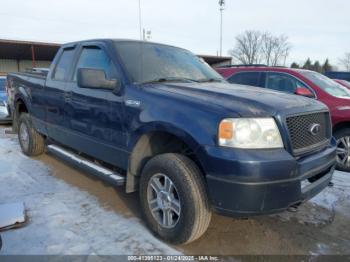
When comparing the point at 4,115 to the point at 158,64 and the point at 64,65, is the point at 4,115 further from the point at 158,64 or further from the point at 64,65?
the point at 158,64

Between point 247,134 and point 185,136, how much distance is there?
505 mm

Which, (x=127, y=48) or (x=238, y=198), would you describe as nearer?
(x=238, y=198)

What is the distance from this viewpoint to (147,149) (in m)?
3.51

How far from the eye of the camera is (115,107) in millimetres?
3607

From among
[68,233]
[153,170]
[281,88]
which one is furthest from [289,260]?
[281,88]

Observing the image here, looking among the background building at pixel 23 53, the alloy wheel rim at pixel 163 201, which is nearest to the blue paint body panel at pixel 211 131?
the alloy wheel rim at pixel 163 201

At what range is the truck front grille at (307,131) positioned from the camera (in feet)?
9.53

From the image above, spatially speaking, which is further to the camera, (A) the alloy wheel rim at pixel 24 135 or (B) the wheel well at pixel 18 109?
(B) the wheel well at pixel 18 109

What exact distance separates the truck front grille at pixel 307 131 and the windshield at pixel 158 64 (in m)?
1.40

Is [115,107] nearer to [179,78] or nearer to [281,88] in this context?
[179,78]

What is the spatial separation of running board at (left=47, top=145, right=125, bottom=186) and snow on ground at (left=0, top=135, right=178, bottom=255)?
39cm

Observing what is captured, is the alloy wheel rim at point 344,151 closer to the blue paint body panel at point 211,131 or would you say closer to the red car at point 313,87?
the red car at point 313,87

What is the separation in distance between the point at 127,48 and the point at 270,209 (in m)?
2.36

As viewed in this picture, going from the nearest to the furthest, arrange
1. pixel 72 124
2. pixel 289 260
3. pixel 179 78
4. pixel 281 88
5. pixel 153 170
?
1. pixel 289 260
2. pixel 153 170
3. pixel 179 78
4. pixel 72 124
5. pixel 281 88
